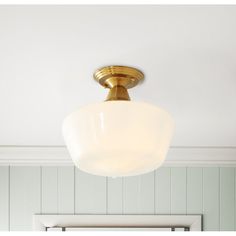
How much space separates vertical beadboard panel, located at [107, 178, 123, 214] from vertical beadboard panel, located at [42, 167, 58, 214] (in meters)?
0.29

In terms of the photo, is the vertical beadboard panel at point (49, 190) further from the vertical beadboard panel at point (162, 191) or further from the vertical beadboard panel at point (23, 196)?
the vertical beadboard panel at point (162, 191)

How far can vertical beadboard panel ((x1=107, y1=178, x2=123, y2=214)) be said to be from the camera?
2531 mm

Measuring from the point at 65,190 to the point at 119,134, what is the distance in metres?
1.37

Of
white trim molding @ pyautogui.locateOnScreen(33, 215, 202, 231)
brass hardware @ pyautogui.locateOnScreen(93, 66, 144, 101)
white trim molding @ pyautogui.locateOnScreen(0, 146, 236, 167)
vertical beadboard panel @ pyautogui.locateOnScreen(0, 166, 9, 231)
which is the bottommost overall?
white trim molding @ pyautogui.locateOnScreen(33, 215, 202, 231)

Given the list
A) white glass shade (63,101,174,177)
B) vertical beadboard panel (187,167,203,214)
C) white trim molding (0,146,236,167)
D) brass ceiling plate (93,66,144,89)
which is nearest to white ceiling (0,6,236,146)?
brass ceiling plate (93,66,144,89)

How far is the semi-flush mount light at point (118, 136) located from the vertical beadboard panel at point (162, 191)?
1214 mm

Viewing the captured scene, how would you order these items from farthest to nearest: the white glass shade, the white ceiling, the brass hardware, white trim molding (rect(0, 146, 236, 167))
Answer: white trim molding (rect(0, 146, 236, 167)) → the brass hardware → the white glass shade → the white ceiling

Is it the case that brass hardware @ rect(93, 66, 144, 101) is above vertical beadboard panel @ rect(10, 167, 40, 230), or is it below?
above

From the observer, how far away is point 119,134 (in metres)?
1.27

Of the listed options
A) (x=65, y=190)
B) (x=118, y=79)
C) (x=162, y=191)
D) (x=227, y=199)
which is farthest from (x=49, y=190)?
(x=118, y=79)

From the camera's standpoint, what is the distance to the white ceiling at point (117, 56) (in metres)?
1.07

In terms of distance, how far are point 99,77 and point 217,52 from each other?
1.22ft

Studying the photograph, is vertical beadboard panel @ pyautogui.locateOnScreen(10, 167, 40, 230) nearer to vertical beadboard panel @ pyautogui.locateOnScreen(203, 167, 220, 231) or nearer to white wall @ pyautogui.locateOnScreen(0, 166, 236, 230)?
white wall @ pyautogui.locateOnScreen(0, 166, 236, 230)

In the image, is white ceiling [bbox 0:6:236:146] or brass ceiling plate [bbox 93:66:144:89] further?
brass ceiling plate [bbox 93:66:144:89]
